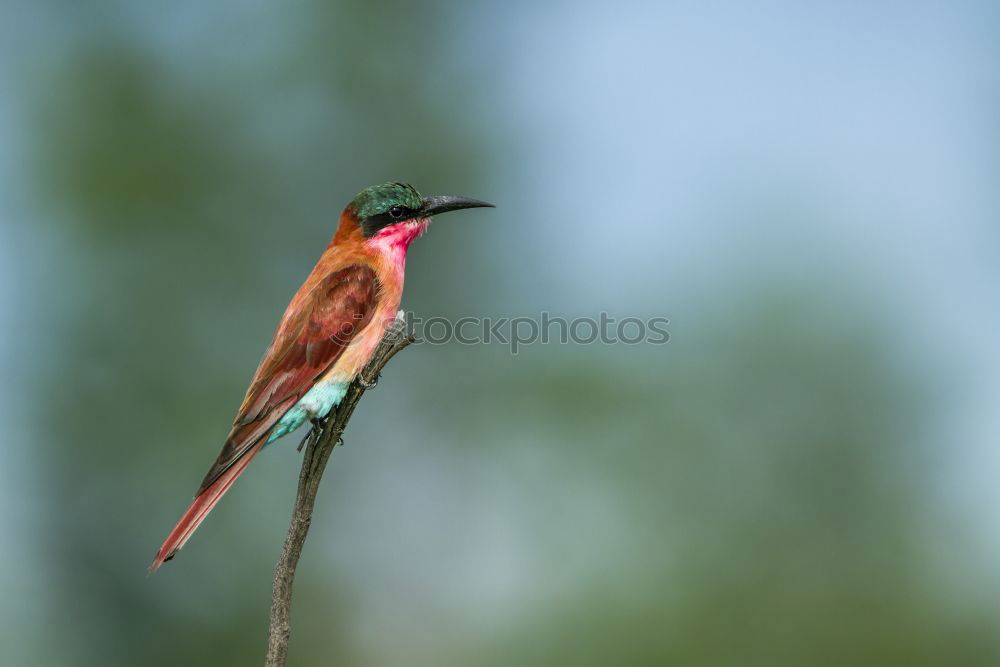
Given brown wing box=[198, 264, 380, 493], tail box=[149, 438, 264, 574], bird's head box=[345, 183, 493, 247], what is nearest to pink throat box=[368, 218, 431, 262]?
bird's head box=[345, 183, 493, 247]

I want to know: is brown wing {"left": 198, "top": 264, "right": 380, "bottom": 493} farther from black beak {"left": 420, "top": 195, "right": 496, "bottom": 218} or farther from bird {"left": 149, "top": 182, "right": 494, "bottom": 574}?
black beak {"left": 420, "top": 195, "right": 496, "bottom": 218}

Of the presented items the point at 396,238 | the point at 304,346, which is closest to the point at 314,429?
the point at 304,346

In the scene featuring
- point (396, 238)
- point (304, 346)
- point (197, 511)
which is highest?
point (396, 238)

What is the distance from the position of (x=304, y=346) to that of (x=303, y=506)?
135 cm

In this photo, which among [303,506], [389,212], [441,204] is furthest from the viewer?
[441,204]

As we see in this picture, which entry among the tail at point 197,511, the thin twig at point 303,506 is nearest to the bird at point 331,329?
the tail at point 197,511

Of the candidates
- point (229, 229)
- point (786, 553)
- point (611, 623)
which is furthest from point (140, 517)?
point (786, 553)

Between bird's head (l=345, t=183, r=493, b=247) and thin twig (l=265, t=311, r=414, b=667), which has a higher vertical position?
bird's head (l=345, t=183, r=493, b=247)

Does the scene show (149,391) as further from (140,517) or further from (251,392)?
(251,392)

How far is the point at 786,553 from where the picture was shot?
10367 millimetres

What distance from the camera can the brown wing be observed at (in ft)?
13.0

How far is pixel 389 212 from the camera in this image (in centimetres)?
503

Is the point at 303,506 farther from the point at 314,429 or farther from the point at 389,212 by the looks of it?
the point at 389,212

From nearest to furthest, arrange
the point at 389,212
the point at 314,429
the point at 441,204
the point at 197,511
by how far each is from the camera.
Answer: the point at 197,511 < the point at 314,429 < the point at 389,212 < the point at 441,204
